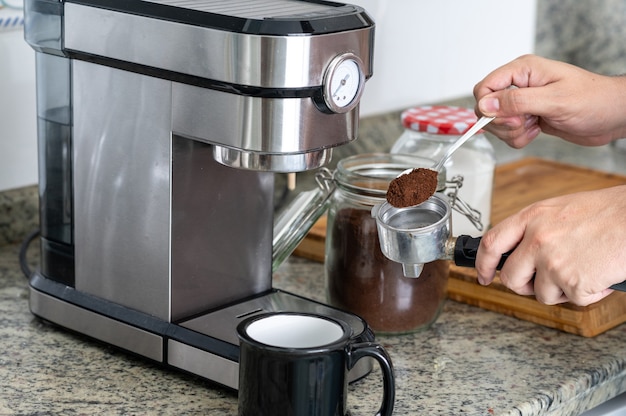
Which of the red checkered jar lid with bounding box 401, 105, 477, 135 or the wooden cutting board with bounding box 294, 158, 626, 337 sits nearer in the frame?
the wooden cutting board with bounding box 294, 158, 626, 337

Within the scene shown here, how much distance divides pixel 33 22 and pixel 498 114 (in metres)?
0.46

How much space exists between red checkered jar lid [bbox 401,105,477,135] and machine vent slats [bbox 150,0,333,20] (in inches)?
13.9

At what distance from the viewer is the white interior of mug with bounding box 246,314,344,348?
0.81 meters

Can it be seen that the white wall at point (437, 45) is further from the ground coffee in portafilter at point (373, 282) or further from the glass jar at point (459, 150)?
the ground coffee in portafilter at point (373, 282)

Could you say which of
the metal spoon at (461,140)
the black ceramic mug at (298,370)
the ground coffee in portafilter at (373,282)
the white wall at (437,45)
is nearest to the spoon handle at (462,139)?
the metal spoon at (461,140)

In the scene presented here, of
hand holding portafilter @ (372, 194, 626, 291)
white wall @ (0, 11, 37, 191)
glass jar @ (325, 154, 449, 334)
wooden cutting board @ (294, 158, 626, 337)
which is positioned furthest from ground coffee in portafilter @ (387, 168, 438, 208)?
white wall @ (0, 11, 37, 191)

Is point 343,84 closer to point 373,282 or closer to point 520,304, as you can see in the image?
point 373,282

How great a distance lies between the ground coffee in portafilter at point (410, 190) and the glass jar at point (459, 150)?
1.07 feet

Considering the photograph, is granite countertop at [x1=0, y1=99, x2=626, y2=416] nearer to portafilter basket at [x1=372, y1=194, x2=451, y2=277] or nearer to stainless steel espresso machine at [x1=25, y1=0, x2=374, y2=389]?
stainless steel espresso machine at [x1=25, y1=0, x2=374, y2=389]

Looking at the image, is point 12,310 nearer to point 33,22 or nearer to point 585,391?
point 33,22

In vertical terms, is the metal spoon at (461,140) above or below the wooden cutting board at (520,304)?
above

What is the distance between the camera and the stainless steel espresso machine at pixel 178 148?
2.62ft

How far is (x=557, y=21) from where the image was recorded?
2055 millimetres

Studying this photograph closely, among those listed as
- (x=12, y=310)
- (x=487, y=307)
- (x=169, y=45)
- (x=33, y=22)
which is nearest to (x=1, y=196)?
(x=12, y=310)
